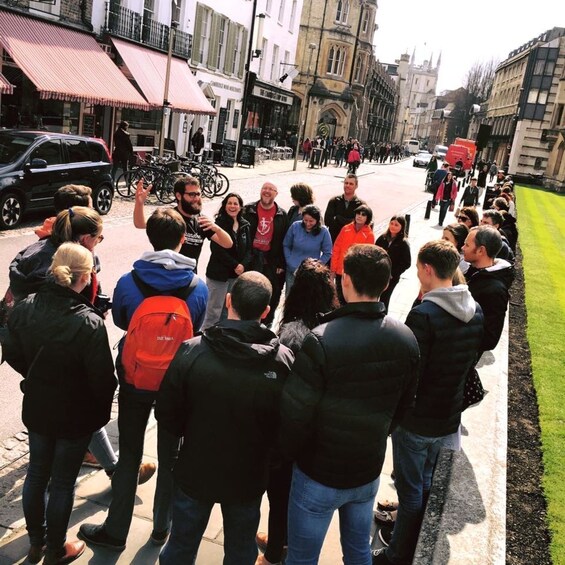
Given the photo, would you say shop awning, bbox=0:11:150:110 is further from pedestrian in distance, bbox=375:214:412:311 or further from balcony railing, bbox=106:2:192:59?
pedestrian in distance, bbox=375:214:412:311

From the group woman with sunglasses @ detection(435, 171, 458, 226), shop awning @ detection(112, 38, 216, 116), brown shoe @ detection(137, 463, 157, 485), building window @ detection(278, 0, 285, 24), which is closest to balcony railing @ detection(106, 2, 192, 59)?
shop awning @ detection(112, 38, 216, 116)

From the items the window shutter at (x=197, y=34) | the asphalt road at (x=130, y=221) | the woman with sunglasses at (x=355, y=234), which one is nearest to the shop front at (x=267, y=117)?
the asphalt road at (x=130, y=221)

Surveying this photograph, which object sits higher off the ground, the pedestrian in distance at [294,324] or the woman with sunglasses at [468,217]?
the woman with sunglasses at [468,217]

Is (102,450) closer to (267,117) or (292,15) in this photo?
(267,117)

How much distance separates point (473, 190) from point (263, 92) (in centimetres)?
2227

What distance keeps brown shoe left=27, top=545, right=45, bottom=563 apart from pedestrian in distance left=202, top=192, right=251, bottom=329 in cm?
310

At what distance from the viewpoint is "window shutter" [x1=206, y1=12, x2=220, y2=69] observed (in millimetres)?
27984

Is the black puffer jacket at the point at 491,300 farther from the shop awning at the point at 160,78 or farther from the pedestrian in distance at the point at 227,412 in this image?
the shop awning at the point at 160,78

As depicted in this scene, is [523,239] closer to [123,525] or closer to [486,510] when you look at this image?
[486,510]

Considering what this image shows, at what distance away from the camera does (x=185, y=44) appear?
25219 millimetres

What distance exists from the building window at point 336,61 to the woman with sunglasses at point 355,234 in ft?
177

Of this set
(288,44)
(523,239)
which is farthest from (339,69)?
(523,239)

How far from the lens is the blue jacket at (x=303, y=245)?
21.7 ft

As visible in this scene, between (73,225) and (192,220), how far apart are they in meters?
1.90
